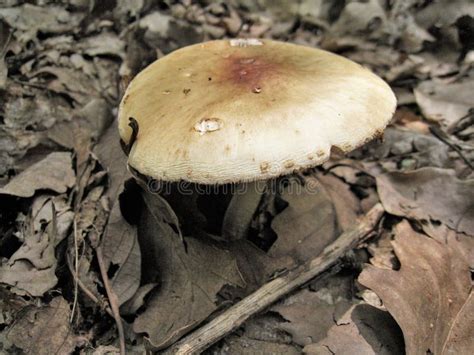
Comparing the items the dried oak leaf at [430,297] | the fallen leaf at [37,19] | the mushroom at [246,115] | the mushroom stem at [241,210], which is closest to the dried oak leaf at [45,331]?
the mushroom at [246,115]

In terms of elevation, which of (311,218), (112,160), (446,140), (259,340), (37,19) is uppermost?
(37,19)

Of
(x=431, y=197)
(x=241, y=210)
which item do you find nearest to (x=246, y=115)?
(x=241, y=210)

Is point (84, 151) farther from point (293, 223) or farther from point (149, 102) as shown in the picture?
point (293, 223)

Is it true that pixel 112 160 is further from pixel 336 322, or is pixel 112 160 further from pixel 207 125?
pixel 336 322

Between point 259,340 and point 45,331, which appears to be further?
point 259,340

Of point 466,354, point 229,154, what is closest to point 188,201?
point 229,154

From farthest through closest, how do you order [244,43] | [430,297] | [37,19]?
[37,19]
[244,43]
[430,297]

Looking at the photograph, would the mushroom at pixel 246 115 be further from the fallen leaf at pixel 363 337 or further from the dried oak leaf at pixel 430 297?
the fallen leaf at pixel 363 337
